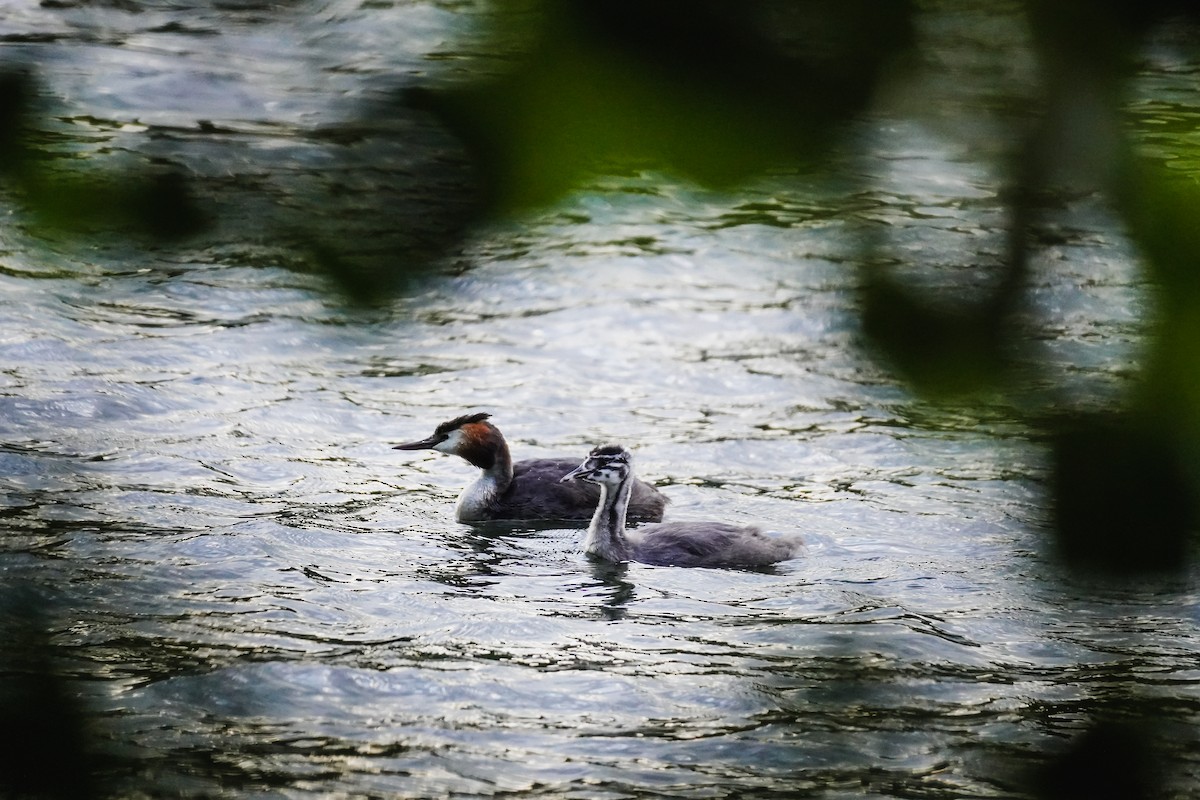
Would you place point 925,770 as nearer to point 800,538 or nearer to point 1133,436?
point 800,538

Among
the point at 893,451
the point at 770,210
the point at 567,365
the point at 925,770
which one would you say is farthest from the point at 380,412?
the point at 770,210

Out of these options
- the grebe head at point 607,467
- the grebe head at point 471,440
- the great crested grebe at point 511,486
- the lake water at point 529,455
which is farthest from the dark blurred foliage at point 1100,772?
the grebe head at point 471,440

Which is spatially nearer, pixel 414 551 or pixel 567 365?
pixel 414 551

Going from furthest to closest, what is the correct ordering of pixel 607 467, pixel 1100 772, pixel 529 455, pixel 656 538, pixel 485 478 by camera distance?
1. pixel 529 455
2. pixel 485 478
3. pixel 607 467
4. pixel 656 538
5. pixel 1100 772

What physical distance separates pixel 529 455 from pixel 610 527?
73.8 inches

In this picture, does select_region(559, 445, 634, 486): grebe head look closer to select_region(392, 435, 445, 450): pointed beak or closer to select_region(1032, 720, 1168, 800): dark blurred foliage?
select_region(392, 435, 445, 450): pointed beak

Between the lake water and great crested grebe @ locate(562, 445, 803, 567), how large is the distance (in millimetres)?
117

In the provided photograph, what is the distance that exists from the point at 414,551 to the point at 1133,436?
22.7 feet

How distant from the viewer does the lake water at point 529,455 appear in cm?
132

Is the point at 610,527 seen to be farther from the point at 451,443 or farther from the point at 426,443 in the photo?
the point at 426,443

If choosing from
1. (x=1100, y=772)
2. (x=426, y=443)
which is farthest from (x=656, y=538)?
(x=1100, y=772)

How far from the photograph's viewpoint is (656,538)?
7980 mm

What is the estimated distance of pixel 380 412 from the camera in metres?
10.3

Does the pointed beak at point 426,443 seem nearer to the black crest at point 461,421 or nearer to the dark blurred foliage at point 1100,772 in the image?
the black crest at point 461,421
